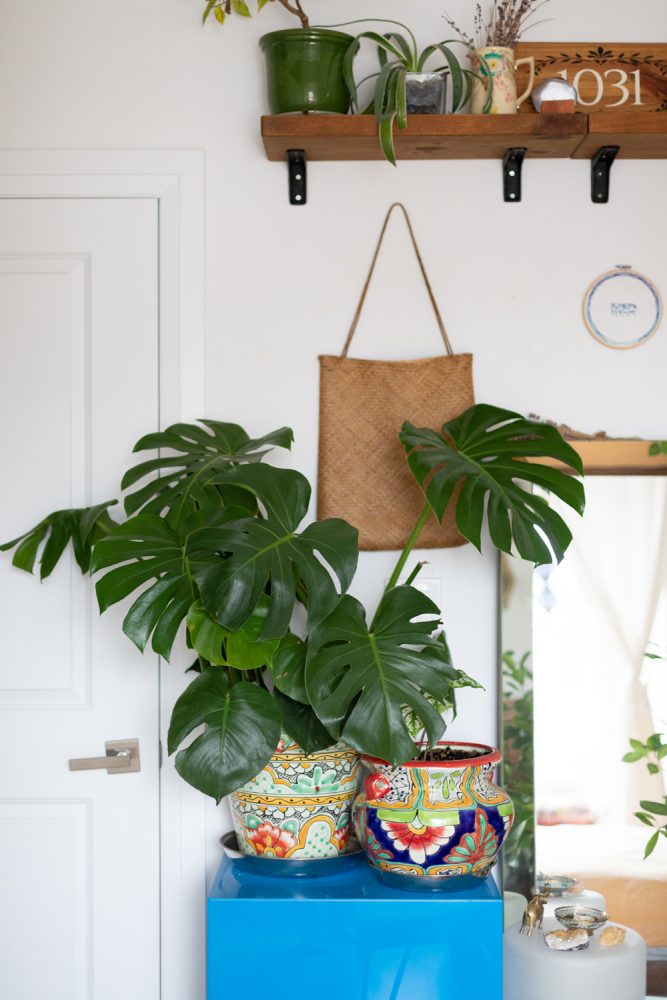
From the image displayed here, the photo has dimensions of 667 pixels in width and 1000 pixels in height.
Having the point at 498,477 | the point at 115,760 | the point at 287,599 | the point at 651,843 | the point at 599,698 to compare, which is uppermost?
the point at 498,477

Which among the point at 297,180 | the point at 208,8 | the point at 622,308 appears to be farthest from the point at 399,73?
the point at 622,308

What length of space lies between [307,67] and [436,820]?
149 centimetres

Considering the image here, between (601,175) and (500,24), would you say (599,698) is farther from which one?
(500,24)

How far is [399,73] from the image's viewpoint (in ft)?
6.66

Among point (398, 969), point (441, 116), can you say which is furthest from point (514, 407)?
point (398, 969)

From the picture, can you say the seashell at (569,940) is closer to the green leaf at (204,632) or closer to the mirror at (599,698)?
the mirror at (599,698)

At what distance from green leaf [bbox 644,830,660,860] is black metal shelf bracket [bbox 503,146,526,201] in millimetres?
1381

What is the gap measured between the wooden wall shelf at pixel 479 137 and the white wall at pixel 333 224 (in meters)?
0.05

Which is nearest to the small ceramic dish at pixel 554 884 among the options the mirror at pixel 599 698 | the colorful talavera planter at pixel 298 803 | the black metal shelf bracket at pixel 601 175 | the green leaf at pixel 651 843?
the mirror at pixel 599 698

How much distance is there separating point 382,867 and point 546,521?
694 mm

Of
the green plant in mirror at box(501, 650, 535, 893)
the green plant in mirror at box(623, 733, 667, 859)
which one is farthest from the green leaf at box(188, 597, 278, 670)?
the green plant in mirror at box(623, 733, 667, 859)

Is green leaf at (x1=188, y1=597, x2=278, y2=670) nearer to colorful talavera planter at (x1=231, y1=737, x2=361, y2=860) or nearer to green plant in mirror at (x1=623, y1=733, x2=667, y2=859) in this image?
colorful talavera planter at (x1=231, y1=737, x2=361, y2=860)

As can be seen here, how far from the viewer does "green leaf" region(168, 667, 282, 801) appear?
5.55ft

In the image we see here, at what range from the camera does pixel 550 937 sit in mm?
1944
